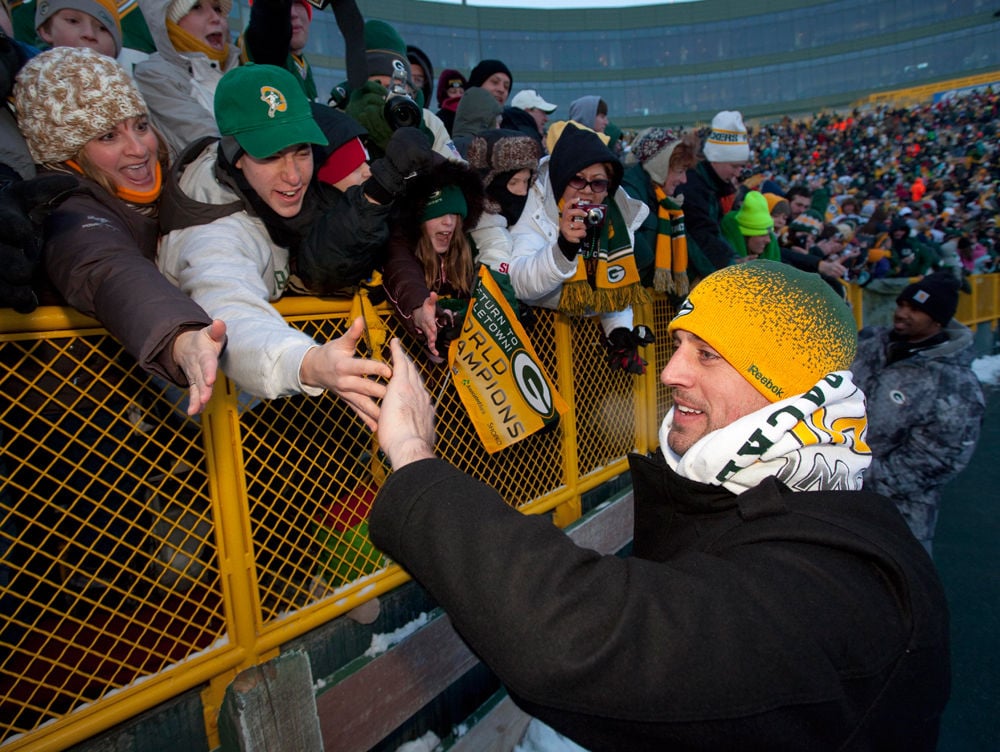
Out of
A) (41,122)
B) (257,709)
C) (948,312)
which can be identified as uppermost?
(41,122)

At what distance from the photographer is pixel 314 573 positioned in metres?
2.65

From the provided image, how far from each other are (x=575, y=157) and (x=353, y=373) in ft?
8.83

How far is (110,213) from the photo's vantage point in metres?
2.01

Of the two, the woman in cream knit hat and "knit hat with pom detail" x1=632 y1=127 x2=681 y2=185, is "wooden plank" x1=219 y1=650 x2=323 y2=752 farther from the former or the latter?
"knit hat with pom detail" x1=632 y1=127 x2=681 y2=185

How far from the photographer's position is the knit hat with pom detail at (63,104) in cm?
210

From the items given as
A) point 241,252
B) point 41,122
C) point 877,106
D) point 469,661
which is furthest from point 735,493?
point 877,106

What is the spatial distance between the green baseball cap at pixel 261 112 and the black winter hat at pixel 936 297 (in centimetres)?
406

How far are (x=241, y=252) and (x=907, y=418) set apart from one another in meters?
4.20

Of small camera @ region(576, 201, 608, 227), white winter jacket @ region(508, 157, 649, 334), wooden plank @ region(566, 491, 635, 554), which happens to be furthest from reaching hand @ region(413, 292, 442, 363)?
wooden plank @ region(566, 491, 635, 554)

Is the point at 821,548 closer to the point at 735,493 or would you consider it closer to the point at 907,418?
the point at 735,493

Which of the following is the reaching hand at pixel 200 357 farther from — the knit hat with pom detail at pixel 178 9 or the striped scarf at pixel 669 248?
the striped scarf at pixel 669 248

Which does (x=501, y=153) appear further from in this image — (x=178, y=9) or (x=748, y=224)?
(x=748, y=224)

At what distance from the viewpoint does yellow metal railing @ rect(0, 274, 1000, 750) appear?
1838 millimetres

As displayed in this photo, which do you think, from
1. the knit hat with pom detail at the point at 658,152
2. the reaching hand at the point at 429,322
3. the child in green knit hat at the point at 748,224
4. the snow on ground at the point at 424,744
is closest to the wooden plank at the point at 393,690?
the snow on ground at the point at 424,744
